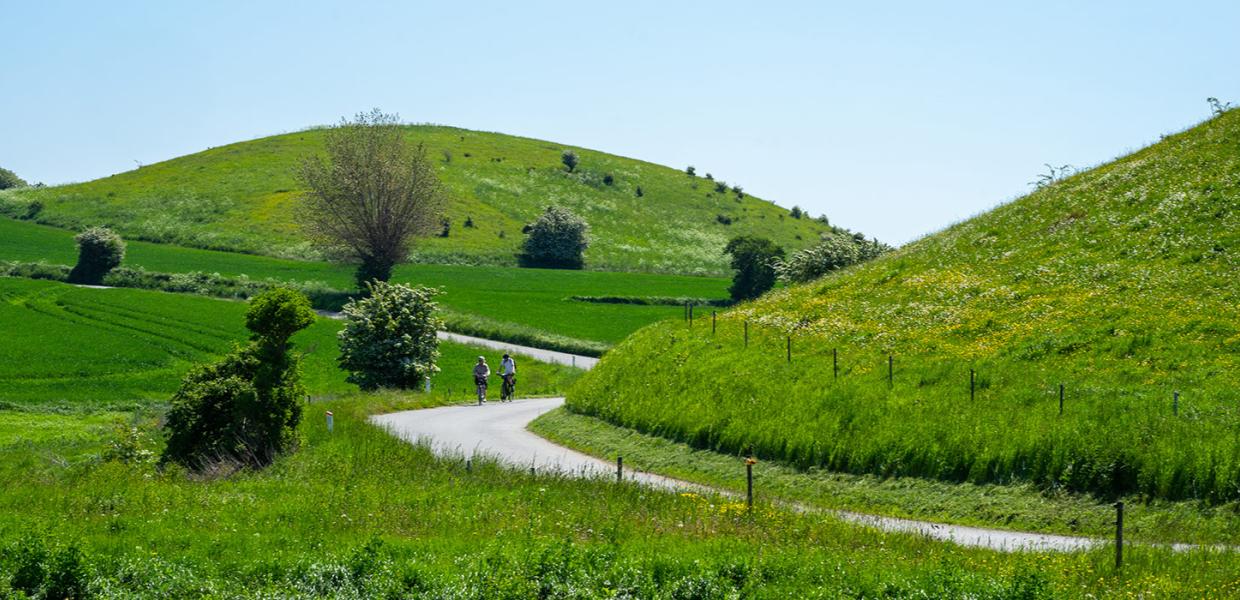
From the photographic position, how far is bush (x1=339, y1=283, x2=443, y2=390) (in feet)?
152

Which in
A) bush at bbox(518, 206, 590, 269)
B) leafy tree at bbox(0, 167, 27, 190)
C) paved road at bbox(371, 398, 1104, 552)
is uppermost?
leafy tree at bbox(0, 167, 27, 190)

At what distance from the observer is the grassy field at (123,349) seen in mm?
45562

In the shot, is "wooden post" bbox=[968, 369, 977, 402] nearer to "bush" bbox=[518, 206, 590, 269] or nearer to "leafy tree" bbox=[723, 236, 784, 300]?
"leafy tree" bbox=[723, 236, 784, 300]

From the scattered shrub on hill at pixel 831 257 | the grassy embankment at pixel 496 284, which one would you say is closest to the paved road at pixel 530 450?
the scattered shrub on hill at pixel 831 257

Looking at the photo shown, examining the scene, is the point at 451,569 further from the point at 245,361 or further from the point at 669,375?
the point at 669,375

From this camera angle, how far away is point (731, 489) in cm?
2538

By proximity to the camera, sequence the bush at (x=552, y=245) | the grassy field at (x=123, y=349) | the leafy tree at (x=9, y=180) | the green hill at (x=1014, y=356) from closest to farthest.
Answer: the green hill at (x=1014, y=356)
the grassy field at (x=123, y=349)
the bush at (x=552, y=245)
the leafy tree at (x=9, y=180)

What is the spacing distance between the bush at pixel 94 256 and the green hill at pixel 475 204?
2220 centimetres

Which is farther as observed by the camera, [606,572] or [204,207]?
[204,207]

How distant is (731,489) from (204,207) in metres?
119

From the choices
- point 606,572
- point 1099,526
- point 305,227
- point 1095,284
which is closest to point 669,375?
point 1095,284

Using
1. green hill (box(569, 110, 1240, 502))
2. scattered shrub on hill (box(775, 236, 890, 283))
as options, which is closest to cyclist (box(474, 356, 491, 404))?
green hill (box(569, 110, 1240, 502))

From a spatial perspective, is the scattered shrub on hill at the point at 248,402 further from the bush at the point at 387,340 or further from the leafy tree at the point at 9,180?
the leafy tree at the point at 9,180

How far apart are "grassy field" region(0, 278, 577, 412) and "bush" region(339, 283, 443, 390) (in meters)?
1.73
